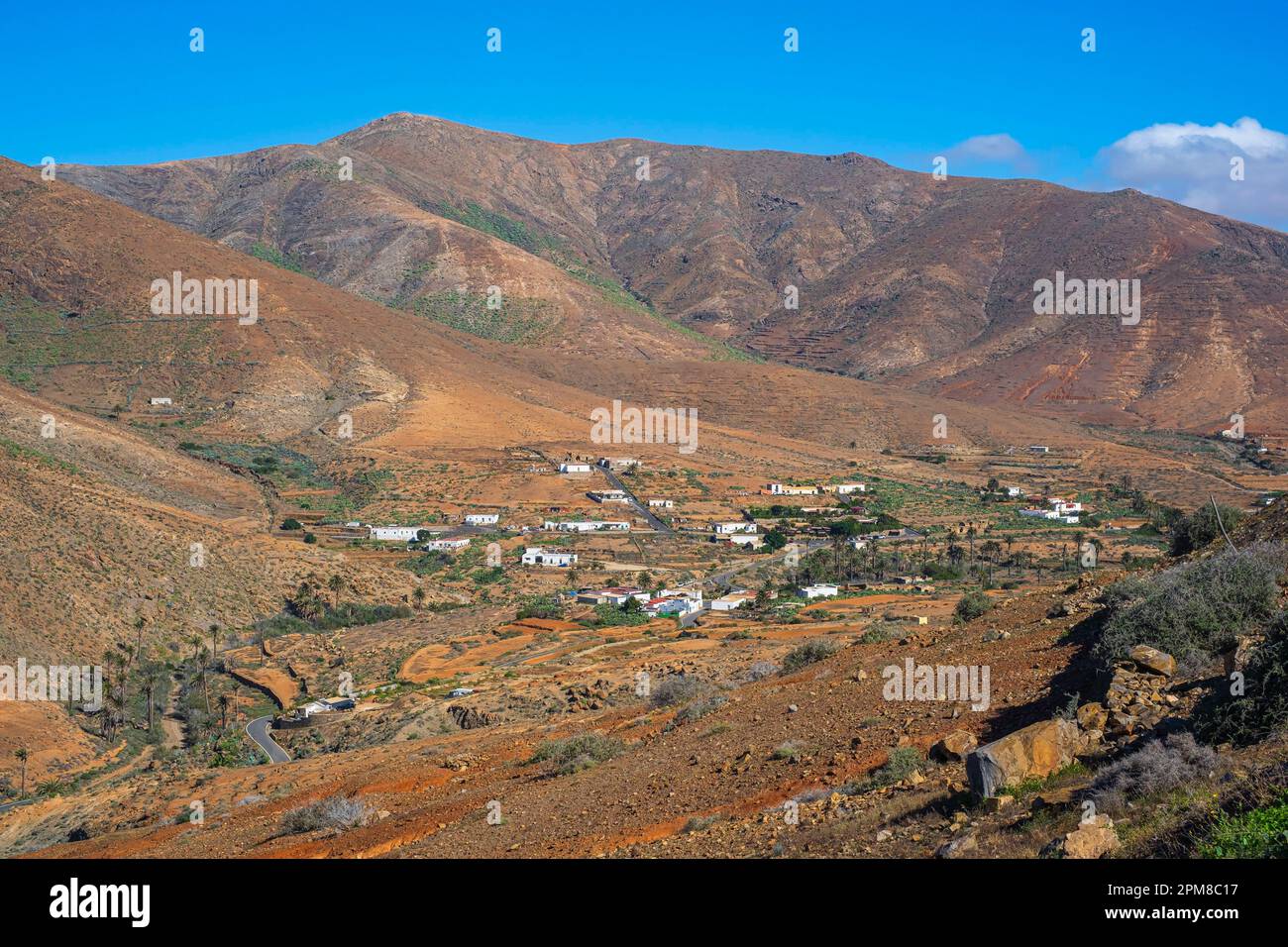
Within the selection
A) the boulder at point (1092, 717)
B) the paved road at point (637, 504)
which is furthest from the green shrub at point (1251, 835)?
the paved road at point (637, 504)

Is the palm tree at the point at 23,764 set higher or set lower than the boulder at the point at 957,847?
lower

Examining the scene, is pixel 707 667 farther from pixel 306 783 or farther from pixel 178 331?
pixel 178 331

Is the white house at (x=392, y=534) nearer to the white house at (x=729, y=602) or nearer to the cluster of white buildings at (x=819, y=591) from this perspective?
the white house at (x=729, y=602)

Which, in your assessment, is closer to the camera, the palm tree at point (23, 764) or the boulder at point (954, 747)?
the boulder at point (954, 747)

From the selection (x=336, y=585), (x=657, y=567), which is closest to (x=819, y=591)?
(x=657, y=567)

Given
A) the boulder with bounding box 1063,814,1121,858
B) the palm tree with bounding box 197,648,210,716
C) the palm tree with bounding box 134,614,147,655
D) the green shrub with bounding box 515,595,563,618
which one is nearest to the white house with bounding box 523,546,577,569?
the green shrub with bounding box 515,595,563,618

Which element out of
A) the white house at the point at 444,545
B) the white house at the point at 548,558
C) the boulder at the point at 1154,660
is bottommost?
the white house at the point at 548,558
